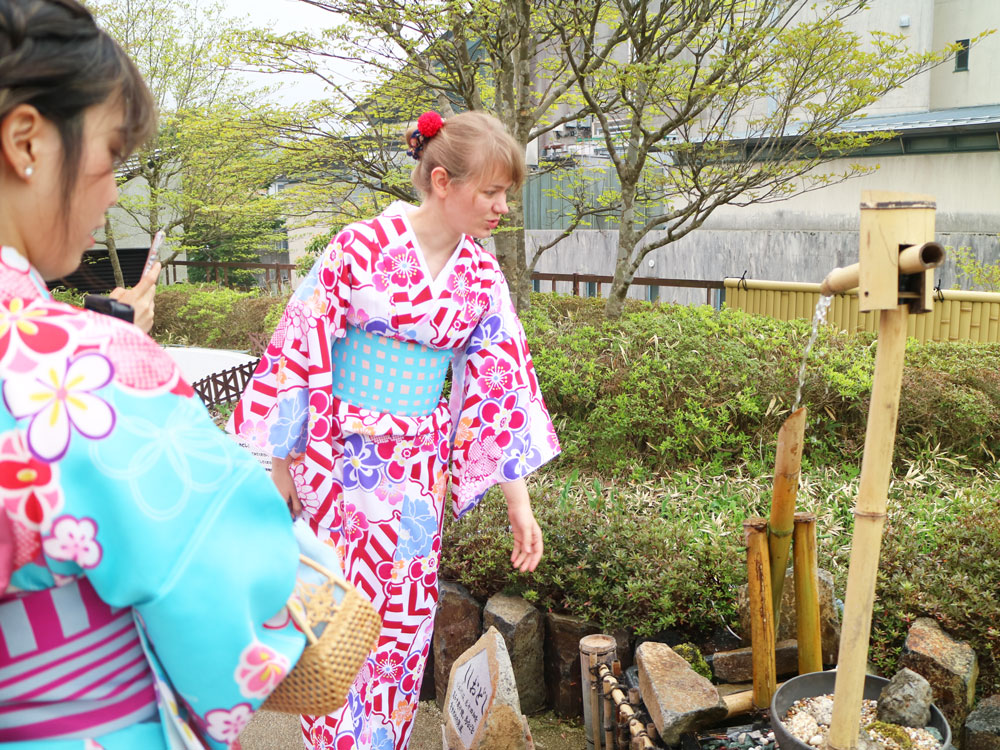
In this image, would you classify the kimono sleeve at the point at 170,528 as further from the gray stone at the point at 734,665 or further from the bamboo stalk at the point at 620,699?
the gray stone at the point at 734,665

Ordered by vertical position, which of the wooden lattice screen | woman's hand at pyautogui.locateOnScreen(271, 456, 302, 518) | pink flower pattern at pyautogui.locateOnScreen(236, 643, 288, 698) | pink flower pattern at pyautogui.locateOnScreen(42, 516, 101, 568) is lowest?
the wooden lattice screen

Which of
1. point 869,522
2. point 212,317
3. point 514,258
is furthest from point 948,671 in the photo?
point 212,317

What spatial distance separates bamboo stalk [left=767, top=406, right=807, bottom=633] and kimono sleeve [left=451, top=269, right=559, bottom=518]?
27.1 inches

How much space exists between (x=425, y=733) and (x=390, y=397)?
1.57m

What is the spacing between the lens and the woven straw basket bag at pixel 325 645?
42.9 inches

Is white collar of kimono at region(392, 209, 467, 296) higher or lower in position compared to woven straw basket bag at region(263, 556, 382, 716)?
higher

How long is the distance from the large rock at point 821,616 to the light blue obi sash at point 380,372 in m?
1.31

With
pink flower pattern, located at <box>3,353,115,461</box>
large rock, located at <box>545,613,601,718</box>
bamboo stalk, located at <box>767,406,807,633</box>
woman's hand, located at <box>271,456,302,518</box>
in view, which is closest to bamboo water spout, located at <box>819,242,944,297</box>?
bamboo stalk, located at <box>767,406,807,633</box>

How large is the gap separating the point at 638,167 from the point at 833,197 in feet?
22.0

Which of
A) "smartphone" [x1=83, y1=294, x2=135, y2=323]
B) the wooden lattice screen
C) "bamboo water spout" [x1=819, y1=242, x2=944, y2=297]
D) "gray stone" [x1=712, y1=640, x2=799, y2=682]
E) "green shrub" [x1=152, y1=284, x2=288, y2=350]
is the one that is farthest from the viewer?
"green shrub" [x1=152, y1=284, x2=288, y2=350]

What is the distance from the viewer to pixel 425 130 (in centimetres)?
244

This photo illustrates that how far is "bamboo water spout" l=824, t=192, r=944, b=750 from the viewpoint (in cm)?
164

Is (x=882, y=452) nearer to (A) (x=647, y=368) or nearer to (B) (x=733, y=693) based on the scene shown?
(B) (x=733, y=693)

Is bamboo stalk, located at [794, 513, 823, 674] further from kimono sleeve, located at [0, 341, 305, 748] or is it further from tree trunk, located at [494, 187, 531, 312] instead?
tree trunk, located at [494, 187, 531, 312]
